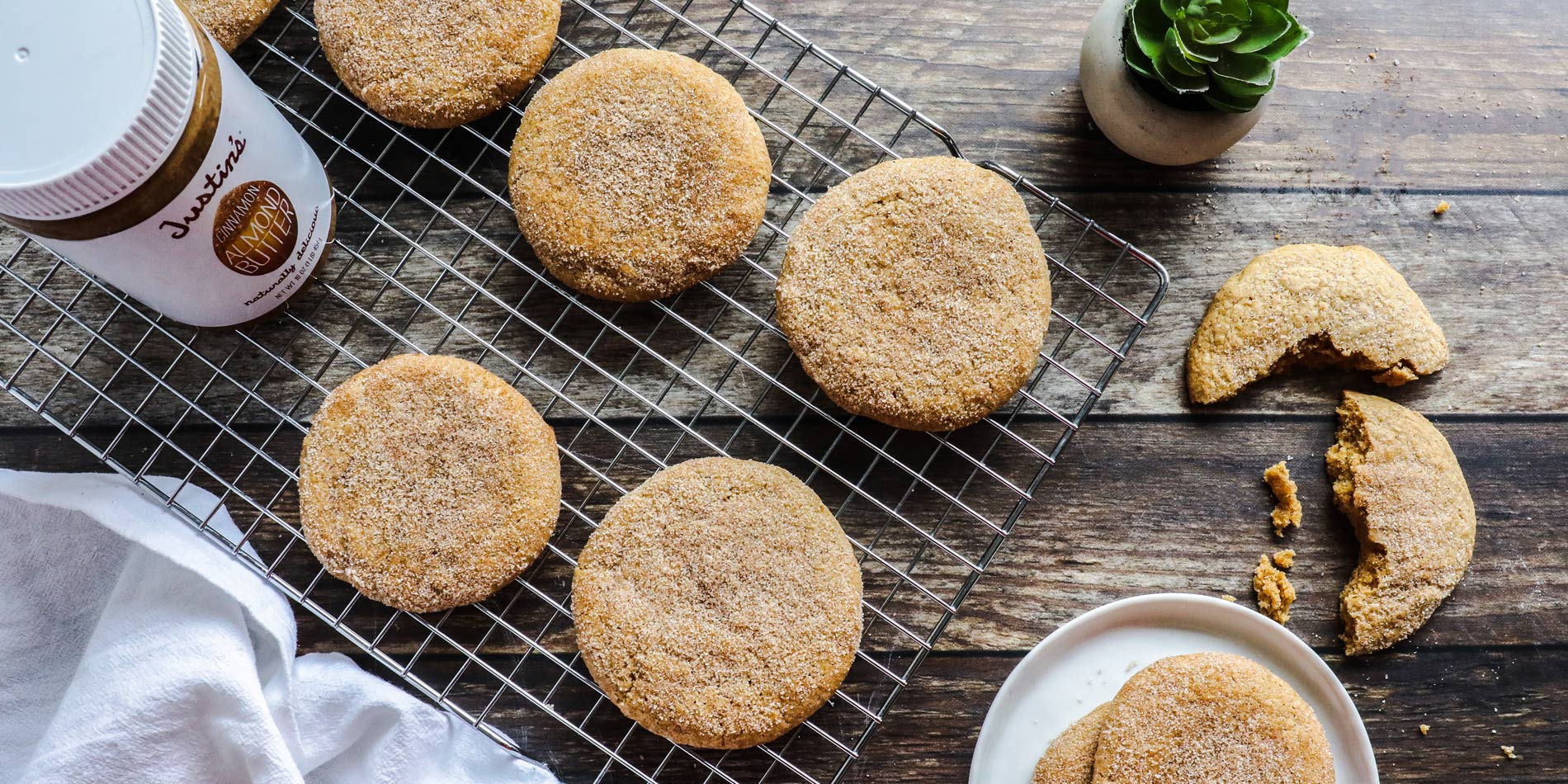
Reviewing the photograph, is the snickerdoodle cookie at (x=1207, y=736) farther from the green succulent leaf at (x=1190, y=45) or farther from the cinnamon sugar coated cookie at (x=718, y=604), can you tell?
the green succulent leaf at (x=1190, y=45)

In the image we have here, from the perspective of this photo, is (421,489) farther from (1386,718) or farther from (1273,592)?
(1386,718)

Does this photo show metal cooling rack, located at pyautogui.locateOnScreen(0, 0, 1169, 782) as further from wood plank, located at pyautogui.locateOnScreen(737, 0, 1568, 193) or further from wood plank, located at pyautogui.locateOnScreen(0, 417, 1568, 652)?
wood plank, located at pyautogui.locateOnScreen(737, 0, 1568, 193)

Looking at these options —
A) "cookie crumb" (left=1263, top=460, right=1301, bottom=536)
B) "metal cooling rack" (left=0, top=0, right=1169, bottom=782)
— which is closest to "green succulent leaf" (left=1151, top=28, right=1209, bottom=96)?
"metal cooling rack" (left=0, top=0, right=1169, bottom=782)

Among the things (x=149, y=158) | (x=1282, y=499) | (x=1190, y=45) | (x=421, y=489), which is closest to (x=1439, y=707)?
(x=1282, y=499)

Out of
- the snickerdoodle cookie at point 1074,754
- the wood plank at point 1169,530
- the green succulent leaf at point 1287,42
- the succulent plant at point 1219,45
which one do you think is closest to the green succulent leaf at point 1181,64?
the succulent plant at point 1219,45

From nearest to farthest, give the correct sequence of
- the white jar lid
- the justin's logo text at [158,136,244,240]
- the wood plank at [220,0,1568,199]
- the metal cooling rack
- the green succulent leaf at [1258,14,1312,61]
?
the white jar lid, the justin's logo text at [158,136,244,240], the green succulent leaf at [1258,14,1312,61], the metal cooling rack, the wood plank at [220,0,1568,199]

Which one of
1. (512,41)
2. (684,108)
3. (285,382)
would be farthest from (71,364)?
(684,108)
